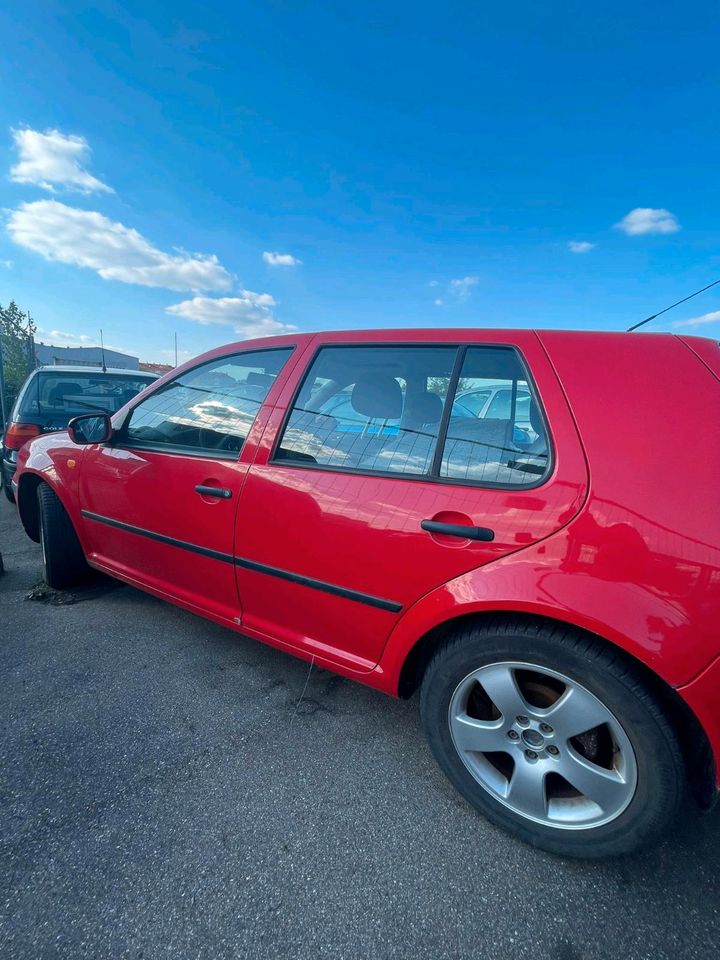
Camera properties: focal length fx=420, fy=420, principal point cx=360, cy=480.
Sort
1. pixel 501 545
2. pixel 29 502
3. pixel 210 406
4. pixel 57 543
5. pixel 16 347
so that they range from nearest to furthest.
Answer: pixel 501 545, pixel 210 406, pixel 57 543, pixel 29 502, pixel 16 347

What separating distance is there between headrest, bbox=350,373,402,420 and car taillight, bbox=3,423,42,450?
419 cm

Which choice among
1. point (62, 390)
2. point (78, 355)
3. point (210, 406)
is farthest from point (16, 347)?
point (210, 406)

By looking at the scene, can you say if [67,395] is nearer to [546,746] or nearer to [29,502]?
[29,502]

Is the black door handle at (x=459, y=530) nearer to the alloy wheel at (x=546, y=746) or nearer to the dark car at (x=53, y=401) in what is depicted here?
the alloy wheel at (x=546, y=746)

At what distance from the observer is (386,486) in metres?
1.53

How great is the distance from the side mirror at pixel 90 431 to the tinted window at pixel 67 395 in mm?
2656

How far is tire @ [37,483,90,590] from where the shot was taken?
9.24ft

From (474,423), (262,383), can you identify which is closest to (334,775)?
(474,423)

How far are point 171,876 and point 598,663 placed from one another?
1.41 m

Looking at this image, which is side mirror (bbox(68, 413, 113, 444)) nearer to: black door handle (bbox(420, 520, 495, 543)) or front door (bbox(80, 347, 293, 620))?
front door (bbox(80, 347, 293, 620))

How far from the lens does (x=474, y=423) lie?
1560 millimetres

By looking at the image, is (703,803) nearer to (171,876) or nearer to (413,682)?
(413,682)

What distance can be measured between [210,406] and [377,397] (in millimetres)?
903

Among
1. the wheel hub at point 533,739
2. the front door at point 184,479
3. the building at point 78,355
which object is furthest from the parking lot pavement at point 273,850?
the building at point 78,355
